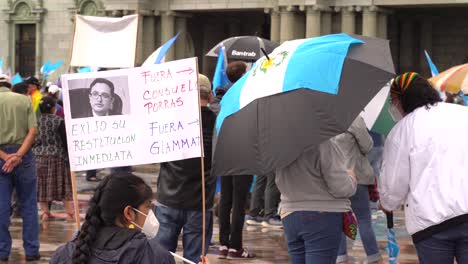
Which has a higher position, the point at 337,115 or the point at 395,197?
the point at 337,115

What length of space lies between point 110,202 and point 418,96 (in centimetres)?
233

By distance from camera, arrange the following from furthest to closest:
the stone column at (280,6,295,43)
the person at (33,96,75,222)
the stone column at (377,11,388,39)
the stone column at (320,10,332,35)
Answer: the stone column at (320,10,332,35) < the stone column at (280,6,295,43) < the stone column at (377,11,388,39) < the person at (33,96,75,222)

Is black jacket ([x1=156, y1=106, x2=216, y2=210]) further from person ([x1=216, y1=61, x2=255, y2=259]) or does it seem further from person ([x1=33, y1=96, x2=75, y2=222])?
person ([x1=33, y1=96, x2=75, y2=222])

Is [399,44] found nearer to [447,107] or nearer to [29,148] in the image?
[29,148]

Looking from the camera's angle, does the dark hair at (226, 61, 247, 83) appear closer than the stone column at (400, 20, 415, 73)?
Yes

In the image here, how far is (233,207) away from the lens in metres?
9.88

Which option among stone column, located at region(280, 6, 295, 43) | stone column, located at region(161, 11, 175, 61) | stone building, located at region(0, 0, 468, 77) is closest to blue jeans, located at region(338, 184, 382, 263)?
stone building, located at region(0, 0, 468, 77)

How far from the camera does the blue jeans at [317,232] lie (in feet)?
20.1

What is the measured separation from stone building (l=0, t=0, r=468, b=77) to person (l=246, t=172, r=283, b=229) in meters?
21.6

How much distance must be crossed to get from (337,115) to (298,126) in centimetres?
25

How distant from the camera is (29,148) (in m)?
9.52

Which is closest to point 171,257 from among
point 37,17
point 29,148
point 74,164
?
point 74,164

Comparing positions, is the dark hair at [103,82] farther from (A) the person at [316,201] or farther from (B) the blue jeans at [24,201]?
(B) the blue jeans at [24,201]

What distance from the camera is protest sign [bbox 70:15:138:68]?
25.2ft
